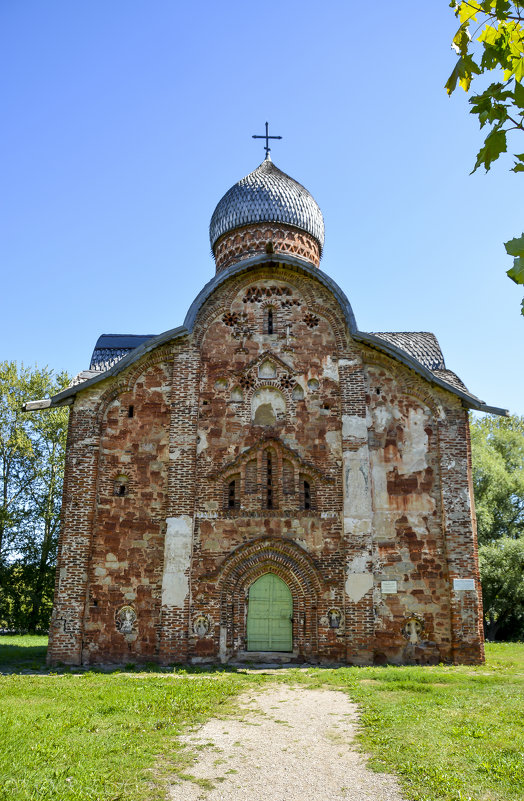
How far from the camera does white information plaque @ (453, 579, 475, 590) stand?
1150 cm

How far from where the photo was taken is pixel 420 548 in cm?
1185

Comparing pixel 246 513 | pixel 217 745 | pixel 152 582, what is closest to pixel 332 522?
pixel 246 513

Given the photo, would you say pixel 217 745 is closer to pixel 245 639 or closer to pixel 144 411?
pixel 245 639

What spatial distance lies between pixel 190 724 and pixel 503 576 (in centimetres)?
1573

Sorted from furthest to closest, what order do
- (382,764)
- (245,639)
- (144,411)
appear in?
(144,411) < (245,639) < (382,764)

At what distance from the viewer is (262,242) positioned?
1678cm

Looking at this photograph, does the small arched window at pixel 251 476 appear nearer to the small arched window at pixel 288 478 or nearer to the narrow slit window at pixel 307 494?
the small arched window at pixel 288 478

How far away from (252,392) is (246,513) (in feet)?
7.87

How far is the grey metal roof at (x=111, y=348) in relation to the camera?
15.8m

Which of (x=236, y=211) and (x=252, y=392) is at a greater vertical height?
(x=236, y=211)

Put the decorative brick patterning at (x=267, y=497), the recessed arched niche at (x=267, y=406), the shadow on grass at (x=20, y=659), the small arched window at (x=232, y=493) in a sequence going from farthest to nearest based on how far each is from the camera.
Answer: the recessed arched niche at (x=267, y=406), the small arched window at (x=232, y=493), the decorative brick patterning at (x=267, y=497), the shadow on grass at (x=20, y=659)

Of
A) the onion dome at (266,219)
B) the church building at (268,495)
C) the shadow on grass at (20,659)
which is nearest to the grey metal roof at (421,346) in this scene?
the church building at (268,495)

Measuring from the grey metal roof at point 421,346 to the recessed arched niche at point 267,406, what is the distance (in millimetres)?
3475

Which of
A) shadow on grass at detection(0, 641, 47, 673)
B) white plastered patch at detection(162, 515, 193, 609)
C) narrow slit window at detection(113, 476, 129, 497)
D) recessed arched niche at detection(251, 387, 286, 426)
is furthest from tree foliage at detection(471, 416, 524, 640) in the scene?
shadow on grass at detection(0, 641, 47, 673)
